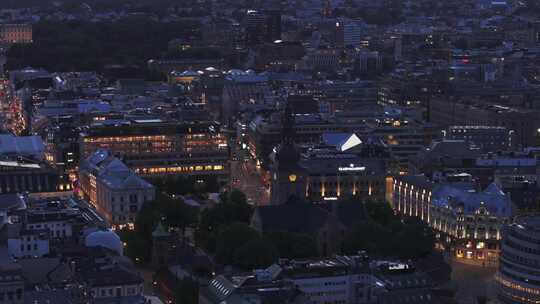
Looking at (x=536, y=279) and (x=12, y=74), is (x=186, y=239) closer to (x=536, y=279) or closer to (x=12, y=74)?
(x=536, y=279)

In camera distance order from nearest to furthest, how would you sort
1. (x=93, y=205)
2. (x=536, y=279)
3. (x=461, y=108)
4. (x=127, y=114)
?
1. (x=536, y=279)
2. (x=93, y=205)
3. (x=127, y=114)
4. (x=461, y=108)

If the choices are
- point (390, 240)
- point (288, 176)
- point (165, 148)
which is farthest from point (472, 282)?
point (165, 148)

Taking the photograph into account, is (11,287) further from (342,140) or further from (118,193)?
(342,140)

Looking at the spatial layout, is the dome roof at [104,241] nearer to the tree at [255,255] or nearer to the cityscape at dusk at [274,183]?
the cityscape at dusk at [274,183]

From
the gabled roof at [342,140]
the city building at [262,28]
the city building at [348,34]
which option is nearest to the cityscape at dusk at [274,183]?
the gabled roof at [342,140]

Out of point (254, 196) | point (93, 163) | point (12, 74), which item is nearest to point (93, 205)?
point (93, 163)

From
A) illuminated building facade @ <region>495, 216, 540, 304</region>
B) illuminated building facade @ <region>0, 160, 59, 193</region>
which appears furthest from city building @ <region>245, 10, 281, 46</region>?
illuminated building facade @ <region>495, 216, 540, 304</region>

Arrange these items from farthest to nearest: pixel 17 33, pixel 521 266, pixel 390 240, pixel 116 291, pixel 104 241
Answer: pixel 17 33 → pixel 390 240 → pixel 104 241 → pixel 521 266 → pixel 116 291

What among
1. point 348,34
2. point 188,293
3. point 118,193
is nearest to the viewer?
point 188,293
